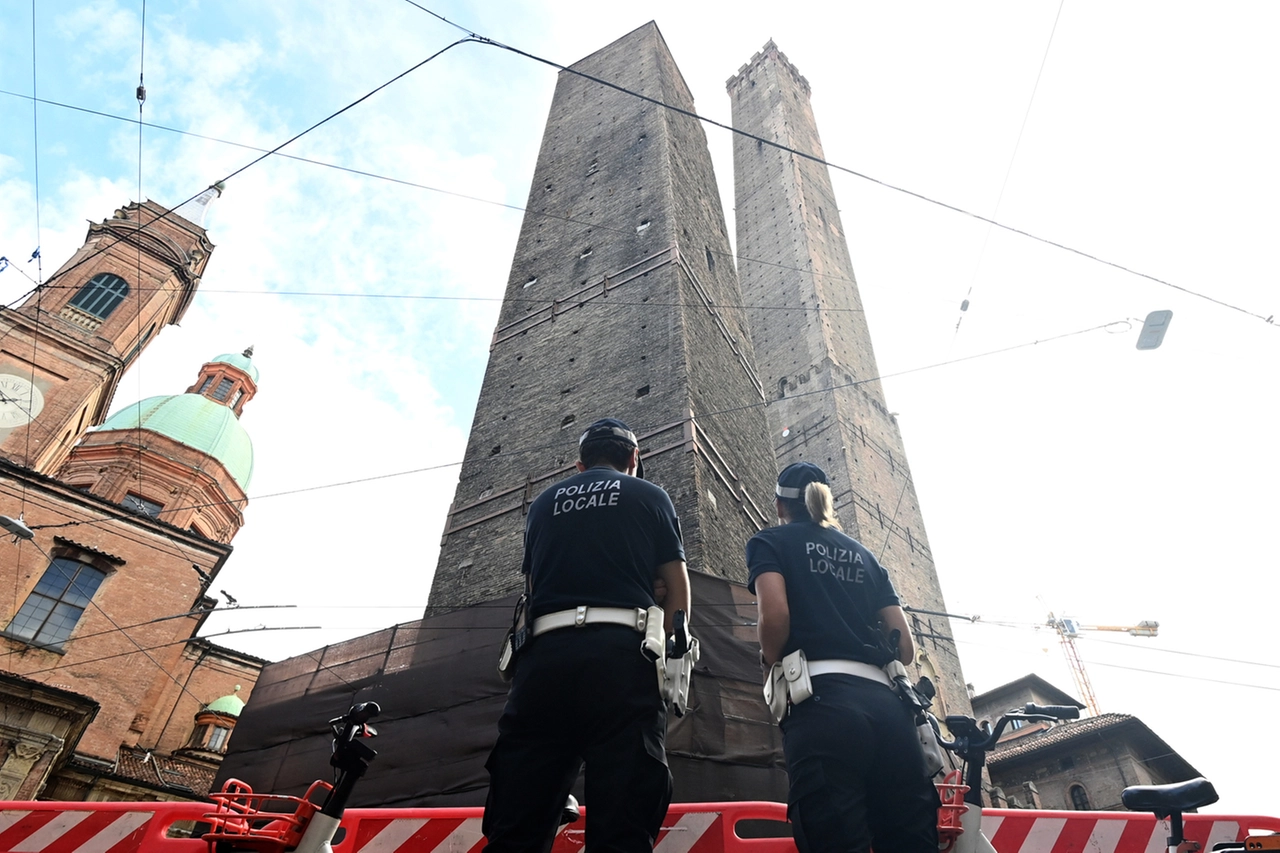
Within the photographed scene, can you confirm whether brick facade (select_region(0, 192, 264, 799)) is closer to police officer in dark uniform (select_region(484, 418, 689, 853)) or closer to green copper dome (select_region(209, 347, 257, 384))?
green copper dome (select_region(209, 347, 257, 384))

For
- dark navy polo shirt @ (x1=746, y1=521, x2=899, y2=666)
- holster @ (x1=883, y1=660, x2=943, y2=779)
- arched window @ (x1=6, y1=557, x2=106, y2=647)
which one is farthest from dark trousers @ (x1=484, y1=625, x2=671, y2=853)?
arched window @ (x1=6, y1=557, x2=106, y2=647)

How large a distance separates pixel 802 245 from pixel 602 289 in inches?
560

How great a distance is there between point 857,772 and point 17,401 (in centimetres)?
2276

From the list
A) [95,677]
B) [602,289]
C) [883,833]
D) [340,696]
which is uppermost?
[602,289]

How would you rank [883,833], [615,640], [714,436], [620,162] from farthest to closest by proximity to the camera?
[620,162], [714,436], [883,833], [615,640]

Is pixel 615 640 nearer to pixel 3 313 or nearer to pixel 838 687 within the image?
pixel 838 687

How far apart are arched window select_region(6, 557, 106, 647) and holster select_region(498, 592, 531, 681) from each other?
1614 centimetres

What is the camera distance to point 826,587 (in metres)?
2.37

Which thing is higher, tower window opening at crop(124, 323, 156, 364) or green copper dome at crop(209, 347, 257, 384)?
green copper dome at crop(209, 347, 257, 384)

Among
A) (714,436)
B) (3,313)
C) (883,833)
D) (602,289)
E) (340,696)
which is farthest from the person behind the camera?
(3,313)

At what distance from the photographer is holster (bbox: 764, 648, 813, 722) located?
212 centimetres

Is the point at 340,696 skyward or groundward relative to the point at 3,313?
groundward

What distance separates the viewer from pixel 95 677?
14.3m

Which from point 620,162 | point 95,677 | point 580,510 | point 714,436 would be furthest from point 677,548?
point 95,677
